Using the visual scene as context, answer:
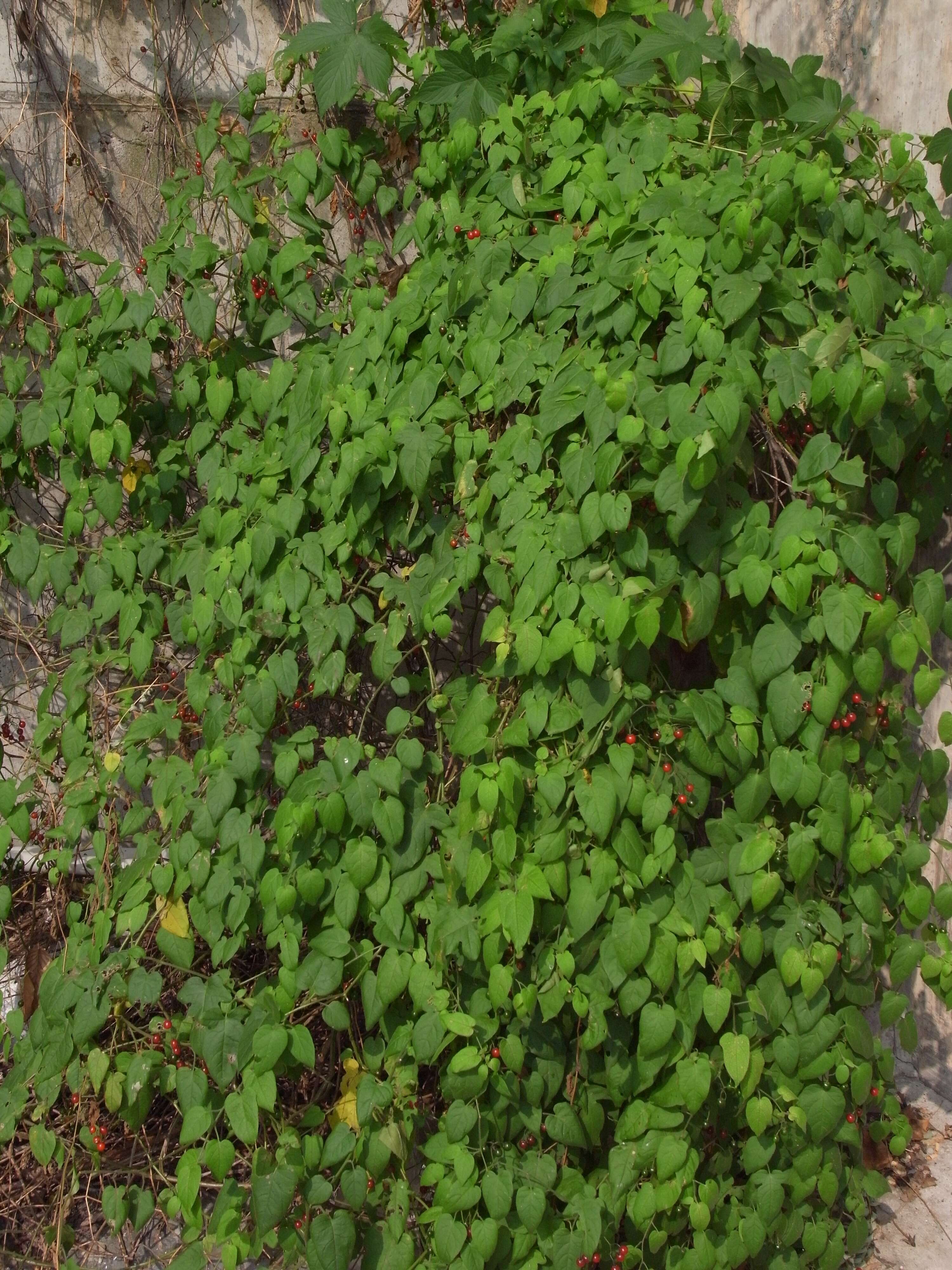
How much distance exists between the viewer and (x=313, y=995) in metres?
2.13

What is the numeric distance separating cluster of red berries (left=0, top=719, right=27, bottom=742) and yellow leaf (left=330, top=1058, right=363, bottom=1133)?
1121mm

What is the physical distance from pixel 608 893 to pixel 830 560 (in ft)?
2.09

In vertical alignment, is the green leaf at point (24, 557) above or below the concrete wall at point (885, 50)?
below

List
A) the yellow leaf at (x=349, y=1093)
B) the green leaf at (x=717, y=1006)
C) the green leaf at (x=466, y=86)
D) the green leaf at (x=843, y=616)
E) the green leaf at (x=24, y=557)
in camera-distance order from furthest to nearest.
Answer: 1. the green leaf at (x=24, y=557)
2. the green leaf at (x=466, y=86)
3. the yellow leaf at (x=349, y=1093)
4. the green leaf at (x=717, y=1006)
5. the green leaf at (x=843, y=616)

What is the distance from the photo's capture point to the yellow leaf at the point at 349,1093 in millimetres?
2211

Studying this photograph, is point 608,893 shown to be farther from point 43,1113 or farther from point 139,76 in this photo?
point 139,76

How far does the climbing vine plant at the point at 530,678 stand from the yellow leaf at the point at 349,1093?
17 millimetres

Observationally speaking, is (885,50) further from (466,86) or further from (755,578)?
(755,578)

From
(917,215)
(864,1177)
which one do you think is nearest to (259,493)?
(917,215)

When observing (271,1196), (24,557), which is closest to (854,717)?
(271,1196)

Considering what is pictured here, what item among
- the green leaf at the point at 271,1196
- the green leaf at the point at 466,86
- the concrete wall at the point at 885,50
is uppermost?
the concrete wall at the point at 885,50

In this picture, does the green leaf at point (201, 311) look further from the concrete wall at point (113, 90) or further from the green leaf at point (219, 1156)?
the green leaf at point (219, 1156)

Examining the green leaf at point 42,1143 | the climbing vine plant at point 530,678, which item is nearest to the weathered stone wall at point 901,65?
the climbing vine plant at point 530,678

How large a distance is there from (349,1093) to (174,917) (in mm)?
478
